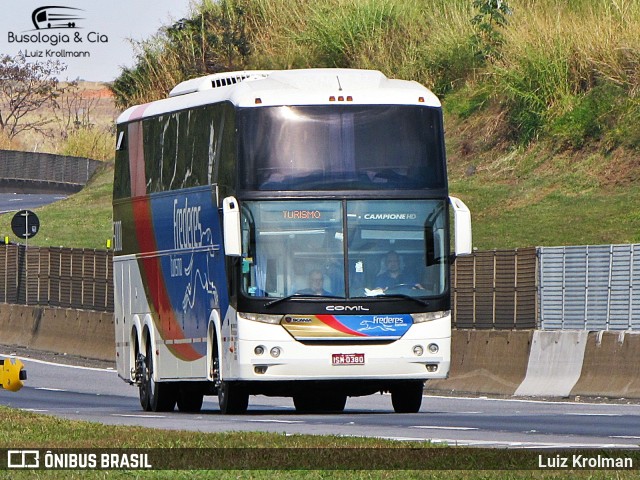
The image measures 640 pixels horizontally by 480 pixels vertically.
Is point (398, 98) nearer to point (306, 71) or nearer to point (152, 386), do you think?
point (306, 71)

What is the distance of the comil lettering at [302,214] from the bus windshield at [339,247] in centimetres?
1

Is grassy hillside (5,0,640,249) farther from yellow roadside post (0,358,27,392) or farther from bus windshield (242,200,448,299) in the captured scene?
yellow roadside post (0,358,27,392)

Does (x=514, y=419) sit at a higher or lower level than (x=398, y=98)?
lower

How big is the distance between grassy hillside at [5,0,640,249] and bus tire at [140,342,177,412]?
541 inches

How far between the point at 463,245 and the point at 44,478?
32.2 feet

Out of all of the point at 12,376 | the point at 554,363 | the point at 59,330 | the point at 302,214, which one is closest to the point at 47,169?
the point at 59,330

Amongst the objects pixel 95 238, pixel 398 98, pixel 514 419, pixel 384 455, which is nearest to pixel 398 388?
pixel 514 419

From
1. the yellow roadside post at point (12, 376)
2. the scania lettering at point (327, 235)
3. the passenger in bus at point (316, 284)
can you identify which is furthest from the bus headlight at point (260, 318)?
the yellow roadside post at point (12, 376)

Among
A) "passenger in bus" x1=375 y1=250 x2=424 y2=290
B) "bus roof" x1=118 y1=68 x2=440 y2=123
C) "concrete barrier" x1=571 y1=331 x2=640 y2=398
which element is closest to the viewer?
"passenger in bus" x1=375 y1=250 x2=424 y2=290

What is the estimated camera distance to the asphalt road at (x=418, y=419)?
18.2 m

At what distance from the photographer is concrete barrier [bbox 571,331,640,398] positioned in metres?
26.2

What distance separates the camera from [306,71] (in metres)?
23.2

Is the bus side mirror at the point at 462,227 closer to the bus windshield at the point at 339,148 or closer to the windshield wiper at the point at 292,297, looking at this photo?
the bus windshield at the point at 339,148

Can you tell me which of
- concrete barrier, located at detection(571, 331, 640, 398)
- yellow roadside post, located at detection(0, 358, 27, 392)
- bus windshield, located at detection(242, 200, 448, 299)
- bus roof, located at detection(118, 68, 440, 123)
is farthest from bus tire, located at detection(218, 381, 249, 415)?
concrete barrier, located at detection(571, 331, 640, 398)
